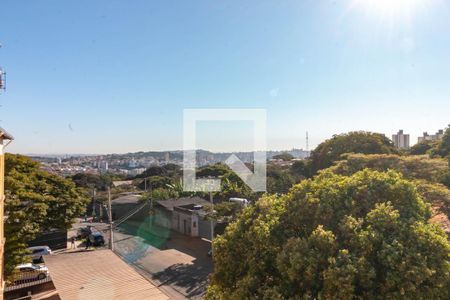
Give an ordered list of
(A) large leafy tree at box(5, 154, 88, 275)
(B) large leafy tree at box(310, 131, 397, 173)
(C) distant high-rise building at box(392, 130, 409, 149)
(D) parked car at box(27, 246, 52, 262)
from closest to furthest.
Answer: (A) large leafy tree at box(5, 154, 88, 275), (D) parked car at box(27, 246, 52, 262), (B) large leafy tree at box(310, 131, 397, 173), (C) distant high-rise building at box(392, 130, 409, 149)

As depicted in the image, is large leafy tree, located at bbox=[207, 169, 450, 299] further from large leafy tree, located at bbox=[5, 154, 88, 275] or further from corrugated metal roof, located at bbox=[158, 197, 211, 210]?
corrugated metal roof, located at bbox=[158, 197, 211, 210]

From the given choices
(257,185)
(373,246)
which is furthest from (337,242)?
(257,185)

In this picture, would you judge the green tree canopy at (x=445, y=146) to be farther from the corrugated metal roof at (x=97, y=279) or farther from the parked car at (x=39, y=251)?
the parked car at (x=39, y=251)

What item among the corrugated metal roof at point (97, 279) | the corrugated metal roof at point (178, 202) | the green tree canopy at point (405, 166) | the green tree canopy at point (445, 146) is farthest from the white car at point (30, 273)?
the green tree canopy at point (445, 146)

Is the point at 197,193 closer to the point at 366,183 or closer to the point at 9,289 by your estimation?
the point at 9,289

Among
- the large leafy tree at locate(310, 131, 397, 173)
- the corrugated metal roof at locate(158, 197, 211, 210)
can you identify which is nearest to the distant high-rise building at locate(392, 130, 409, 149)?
the large leafy tree at locate(310, 131, 397, 173)

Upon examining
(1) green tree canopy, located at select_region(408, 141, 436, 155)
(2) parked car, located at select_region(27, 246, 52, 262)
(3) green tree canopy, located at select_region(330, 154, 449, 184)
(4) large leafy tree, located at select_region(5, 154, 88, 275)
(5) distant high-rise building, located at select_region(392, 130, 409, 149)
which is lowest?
(2) parked car, located at select_region(27, 246, 52, 262)

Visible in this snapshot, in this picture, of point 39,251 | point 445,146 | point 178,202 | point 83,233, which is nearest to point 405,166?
point 445,146
